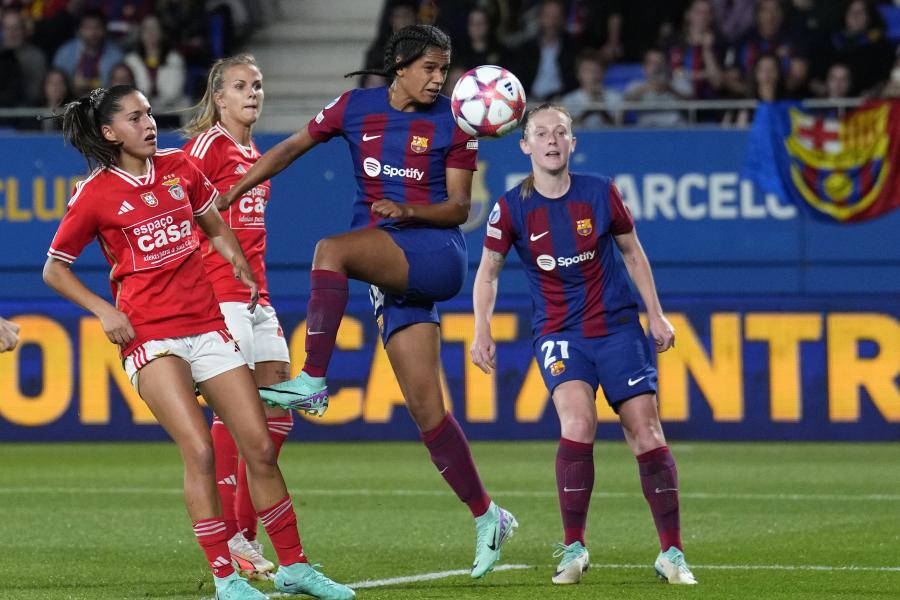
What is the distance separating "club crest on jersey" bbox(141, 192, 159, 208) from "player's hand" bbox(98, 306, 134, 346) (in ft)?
1.48

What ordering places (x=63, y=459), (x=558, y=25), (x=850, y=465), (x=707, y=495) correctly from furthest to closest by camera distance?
(x=558, y=25) → (x=63, y=459) → (x=850, y=465) → (x=707, y=495)

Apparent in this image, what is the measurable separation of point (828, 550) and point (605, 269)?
6.61 ft

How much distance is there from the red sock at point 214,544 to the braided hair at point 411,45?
6.84 feet

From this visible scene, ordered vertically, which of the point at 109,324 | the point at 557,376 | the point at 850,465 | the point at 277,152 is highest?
the point at 277,152

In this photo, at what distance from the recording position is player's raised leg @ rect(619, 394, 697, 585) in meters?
7.36

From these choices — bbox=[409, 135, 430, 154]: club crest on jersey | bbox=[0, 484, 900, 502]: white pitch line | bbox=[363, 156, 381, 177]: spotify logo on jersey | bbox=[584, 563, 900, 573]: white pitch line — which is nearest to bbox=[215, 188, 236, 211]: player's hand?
bbox=[363, 156, 381, 177]: spotify logo on jersey

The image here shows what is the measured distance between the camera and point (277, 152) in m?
7.37

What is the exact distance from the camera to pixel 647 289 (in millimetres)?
7488

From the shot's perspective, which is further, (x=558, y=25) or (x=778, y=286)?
(x=558, y=25)

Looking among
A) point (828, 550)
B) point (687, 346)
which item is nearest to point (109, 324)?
point (828, 550)

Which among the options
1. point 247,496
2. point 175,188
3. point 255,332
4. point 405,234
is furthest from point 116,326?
point 247,496

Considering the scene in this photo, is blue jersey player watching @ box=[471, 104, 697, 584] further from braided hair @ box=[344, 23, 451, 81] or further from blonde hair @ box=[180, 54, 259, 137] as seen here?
blonde hair @ box=[180, 54, 259, 137]

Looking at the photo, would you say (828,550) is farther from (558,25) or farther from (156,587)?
Result: (558,25)

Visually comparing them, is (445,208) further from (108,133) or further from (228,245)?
(108,133)
